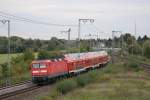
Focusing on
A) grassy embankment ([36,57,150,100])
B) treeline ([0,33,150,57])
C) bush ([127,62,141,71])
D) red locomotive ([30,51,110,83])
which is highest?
treeline ([0,33,150,57])

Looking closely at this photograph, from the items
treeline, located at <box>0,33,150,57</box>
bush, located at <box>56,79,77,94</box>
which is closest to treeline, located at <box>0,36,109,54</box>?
treeline, located at <box>0,33,150,57</box>

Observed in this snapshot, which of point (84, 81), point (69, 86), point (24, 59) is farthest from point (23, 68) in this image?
point (69, 86)

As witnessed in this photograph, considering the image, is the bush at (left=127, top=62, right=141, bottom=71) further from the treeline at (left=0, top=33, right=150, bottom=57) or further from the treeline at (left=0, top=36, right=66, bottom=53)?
the treeline at (left=0, top=36, right=66, bottom=53)

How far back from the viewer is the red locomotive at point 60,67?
40031 millimetres

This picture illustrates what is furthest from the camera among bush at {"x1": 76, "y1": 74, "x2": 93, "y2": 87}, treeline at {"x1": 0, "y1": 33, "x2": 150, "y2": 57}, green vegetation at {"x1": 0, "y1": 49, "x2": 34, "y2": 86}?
treeline at {"x1": 0, "y1": 33, "x2": 150, "y2": 57}

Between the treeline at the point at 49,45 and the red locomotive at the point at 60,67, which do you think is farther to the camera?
the treeline at the point at 49,45

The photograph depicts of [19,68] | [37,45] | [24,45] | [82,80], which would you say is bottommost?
[19,68]

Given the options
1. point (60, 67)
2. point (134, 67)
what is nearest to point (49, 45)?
point (134, 67)

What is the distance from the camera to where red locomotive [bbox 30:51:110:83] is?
131 ft

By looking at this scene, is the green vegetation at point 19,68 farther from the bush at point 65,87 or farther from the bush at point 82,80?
the bush at point 65,87

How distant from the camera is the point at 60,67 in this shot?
145 feet

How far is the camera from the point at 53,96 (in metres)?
28.2

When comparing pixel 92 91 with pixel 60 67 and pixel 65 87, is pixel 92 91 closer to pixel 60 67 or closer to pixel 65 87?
pixel 65 87

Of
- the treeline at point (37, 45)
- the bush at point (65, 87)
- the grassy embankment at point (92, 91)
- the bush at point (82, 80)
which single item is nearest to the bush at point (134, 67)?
the treeline at point (37, 45)
